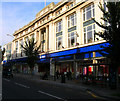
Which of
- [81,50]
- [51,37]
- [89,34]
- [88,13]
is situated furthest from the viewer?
[51,37]

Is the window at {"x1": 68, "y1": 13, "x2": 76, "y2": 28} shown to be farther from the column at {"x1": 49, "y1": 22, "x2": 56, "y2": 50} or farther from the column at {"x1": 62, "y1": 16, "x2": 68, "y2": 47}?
the column at {"x1": 49, "y1": 22, "x2": 56, "y2": 50}

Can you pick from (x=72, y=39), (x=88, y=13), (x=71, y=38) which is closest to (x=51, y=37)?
(x=71, y=38)

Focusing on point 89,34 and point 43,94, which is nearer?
point 43,94

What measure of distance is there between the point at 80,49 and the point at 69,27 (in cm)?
605

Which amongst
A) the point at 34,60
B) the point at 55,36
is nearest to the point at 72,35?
the point at 55,36

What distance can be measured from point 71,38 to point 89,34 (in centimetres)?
475

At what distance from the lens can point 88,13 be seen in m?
25.5

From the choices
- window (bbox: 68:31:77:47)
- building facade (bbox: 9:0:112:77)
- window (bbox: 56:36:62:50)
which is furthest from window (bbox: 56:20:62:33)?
window (bbox: 68:31:77:47)

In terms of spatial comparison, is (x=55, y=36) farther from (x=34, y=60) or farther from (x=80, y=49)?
(x=80, y=49)

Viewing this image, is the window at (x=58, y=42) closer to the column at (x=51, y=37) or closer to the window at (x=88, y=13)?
the column at (x=51, y=37)

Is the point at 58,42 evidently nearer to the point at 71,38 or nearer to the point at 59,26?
the point at 59,26

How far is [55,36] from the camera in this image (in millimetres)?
34156

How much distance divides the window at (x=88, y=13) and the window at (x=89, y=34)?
1.68m

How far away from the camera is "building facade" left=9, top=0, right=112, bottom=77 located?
74.3 feet
